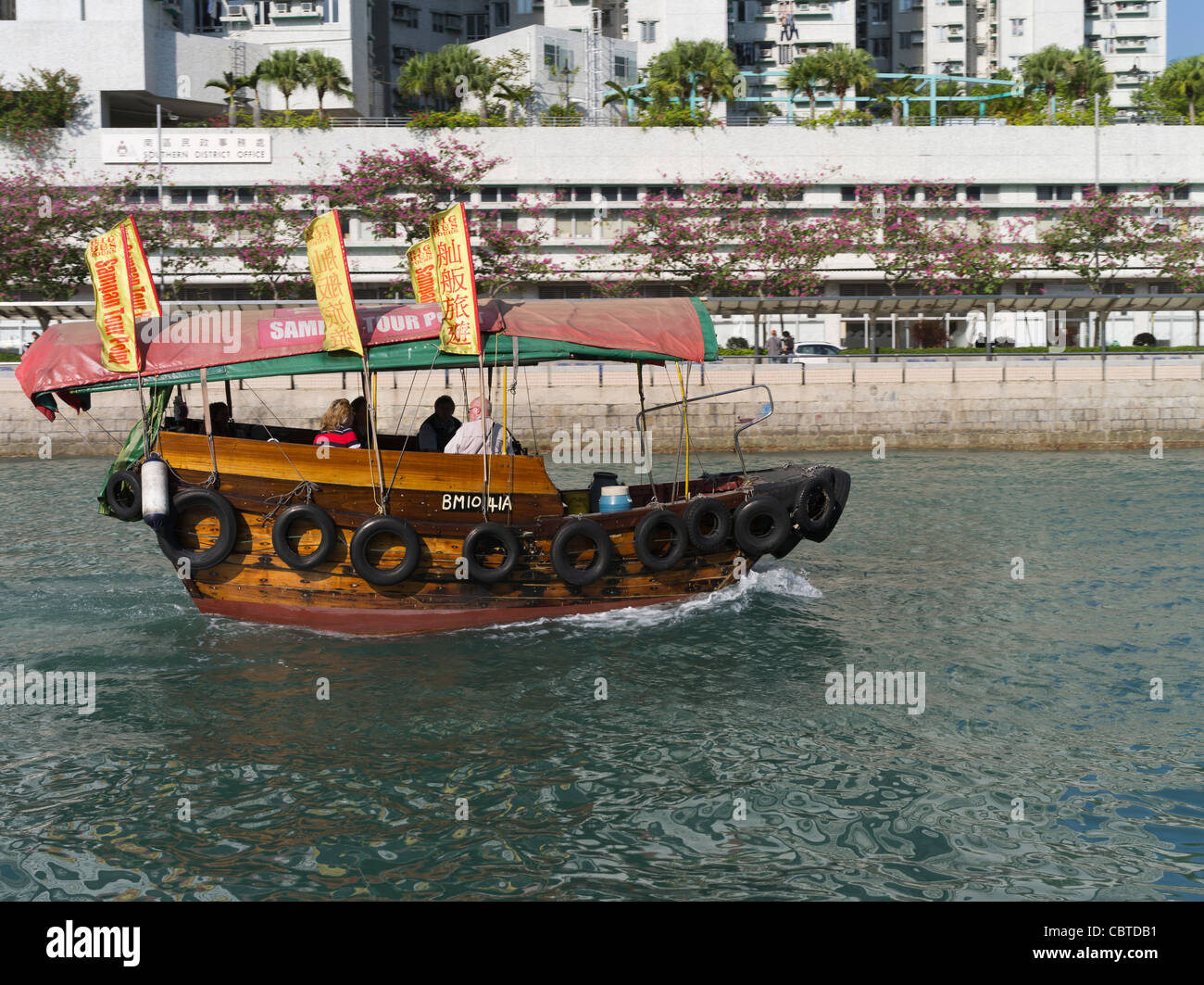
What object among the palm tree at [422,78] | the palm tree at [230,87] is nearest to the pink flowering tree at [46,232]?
the palm tree at [230,87]

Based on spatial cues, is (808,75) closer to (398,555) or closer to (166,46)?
(166,46)

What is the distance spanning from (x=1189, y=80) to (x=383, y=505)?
209ft

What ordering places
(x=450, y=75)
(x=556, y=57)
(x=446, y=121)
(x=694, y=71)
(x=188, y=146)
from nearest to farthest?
(x=188, y=146) < (x=446, y=121) < (x=694, y=71) < (x=450, y=75) < (x=556, y=57)

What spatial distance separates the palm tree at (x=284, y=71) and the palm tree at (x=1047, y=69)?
37349 mm

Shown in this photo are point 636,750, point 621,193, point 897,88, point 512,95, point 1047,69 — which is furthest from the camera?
point 897,88

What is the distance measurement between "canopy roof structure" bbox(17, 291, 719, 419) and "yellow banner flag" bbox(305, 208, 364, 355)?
27cm

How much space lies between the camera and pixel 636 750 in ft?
31.3

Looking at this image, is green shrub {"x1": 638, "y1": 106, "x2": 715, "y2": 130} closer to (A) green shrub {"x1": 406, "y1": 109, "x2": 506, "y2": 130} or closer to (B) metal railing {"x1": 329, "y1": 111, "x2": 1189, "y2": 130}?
(B) metal railing {"x1": 329, "y1": 111, "x2": 1189, "y2": 130}

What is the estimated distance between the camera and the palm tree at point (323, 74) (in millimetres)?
57344

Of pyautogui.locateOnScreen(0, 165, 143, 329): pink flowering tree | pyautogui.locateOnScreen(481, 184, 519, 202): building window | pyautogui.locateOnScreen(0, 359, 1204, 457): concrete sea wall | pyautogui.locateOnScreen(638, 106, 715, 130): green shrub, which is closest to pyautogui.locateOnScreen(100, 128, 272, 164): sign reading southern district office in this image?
pyautogui.locateOnScreen(0, 165, 143, 329): pink flowering tree

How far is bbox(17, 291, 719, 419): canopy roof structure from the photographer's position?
1175 centimetres

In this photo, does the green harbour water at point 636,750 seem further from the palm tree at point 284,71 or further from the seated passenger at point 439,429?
the palm tree at point 284,71

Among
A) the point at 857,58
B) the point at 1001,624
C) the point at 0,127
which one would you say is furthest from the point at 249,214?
the point at 1001,624

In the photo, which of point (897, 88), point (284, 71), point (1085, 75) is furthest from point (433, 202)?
point (1085, 75)
